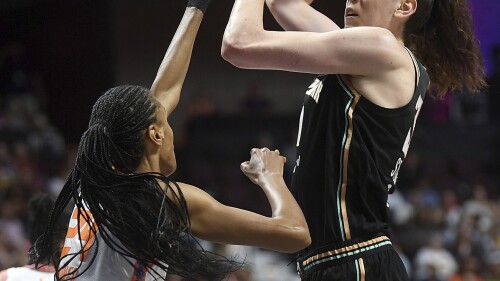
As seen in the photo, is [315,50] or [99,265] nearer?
[99,265]

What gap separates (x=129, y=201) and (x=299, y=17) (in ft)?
4.46

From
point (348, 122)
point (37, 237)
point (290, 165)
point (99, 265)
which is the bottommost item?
point (290, 165)

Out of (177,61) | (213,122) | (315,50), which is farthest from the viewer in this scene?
(213,122)

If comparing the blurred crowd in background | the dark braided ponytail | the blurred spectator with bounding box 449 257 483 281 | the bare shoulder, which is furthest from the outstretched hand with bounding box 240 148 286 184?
the blurred spectator with bounding box 449 257 483 281

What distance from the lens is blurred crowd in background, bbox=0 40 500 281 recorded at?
10.2 metres

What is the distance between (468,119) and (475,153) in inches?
27.8

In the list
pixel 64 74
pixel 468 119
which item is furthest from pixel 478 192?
pixel 64 74

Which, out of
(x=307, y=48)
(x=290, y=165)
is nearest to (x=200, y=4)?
(x=307, y=48)

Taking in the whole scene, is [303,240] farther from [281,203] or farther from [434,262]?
[434,262]

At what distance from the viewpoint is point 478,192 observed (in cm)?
1162

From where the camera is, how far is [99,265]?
117 inches

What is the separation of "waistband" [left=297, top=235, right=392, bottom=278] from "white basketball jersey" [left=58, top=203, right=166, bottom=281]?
63 cm

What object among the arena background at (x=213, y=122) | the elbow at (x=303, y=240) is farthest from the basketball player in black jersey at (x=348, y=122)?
the arena background at (x=213, y=122)

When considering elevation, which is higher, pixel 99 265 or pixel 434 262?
pixel 99 265
